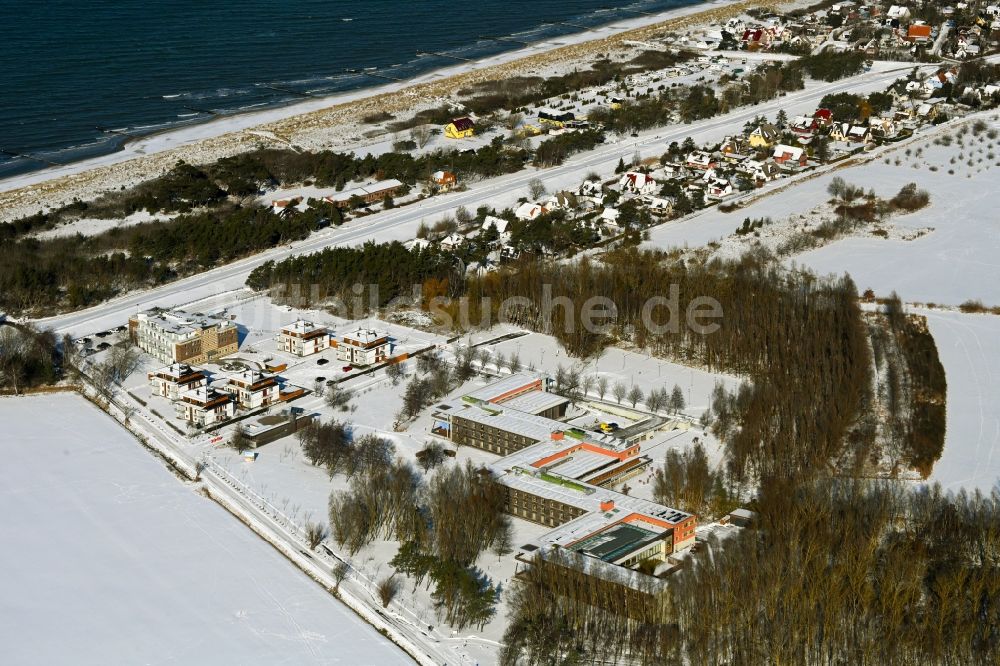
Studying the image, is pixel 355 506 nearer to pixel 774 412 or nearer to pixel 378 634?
pixel 378 634

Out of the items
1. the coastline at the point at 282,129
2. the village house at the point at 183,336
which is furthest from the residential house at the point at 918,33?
the village house at the point at 183,336

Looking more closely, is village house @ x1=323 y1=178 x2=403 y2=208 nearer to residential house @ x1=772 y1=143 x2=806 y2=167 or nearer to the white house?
the white house

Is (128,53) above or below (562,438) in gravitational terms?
above

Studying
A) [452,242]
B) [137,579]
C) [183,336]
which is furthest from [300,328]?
[137,579]

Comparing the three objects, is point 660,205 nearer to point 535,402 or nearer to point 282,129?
point 535,402

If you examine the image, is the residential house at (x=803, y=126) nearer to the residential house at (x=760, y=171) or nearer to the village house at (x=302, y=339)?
the residential house at (x=760, y=171)

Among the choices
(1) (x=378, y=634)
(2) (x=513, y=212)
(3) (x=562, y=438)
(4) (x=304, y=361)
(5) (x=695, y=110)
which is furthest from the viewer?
(5) (x=695, y=110)

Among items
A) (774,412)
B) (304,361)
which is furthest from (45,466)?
(774,412)
